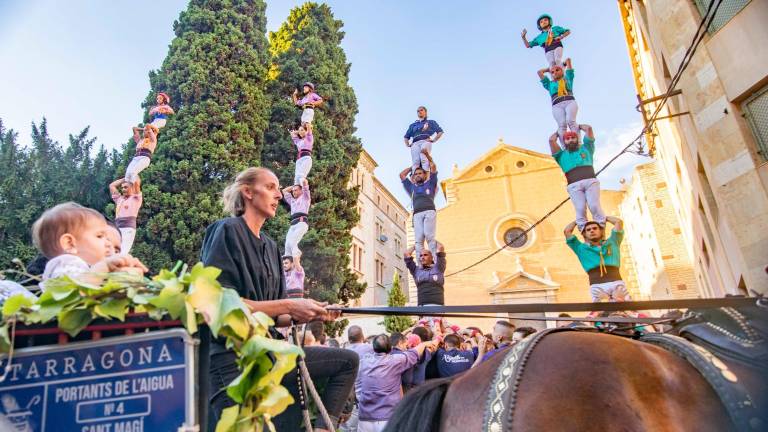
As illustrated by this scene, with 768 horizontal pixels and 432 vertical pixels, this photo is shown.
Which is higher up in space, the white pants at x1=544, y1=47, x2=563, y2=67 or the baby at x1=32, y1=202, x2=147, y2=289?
the white pants at x1=544, y1=47, x2=563, y2=67

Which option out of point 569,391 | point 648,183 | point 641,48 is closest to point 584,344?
point 569,391

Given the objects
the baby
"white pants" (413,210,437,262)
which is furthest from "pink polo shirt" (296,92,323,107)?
the baby

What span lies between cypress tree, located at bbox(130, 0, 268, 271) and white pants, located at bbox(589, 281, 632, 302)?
43.1 ft

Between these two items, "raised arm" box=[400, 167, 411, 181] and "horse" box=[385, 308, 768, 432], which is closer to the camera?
"horse" box=[385, 308, 768, 432]

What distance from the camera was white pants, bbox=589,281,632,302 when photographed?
733cm

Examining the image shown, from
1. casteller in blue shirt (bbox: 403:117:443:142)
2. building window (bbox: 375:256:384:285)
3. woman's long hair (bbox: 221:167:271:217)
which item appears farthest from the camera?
building window (bbox: 375:256:384:285)

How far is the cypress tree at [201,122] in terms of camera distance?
16.4 meters

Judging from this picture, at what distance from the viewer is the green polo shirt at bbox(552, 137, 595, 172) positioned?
8641 millimetres

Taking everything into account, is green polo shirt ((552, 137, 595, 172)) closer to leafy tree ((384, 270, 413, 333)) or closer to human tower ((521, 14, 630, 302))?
human tower ((521, 14, 630, 302))

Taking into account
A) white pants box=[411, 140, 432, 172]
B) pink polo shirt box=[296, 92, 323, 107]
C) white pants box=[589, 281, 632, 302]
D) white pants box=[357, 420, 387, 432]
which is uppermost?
pink polo shirt box=[296, 92, 323, 107]

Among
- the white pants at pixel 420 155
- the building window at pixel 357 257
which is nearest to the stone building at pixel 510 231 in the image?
the building window at pixel 357 257

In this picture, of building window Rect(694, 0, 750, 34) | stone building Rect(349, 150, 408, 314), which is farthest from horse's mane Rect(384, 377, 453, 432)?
stone building Rect(349, 150, 408, 314)

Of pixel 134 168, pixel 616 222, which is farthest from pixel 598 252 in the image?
pixel 134 168

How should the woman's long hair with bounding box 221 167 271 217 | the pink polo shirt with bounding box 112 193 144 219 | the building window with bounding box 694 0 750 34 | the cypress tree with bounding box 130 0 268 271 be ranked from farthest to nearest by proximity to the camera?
the cypress tree with bounding box 130 0 268 271
the pink polo shirt with bounding box 112 193 144 219
the building window with bounding box 694 0 750 34
the woman's long hair with bounding box 221 167 271 217
